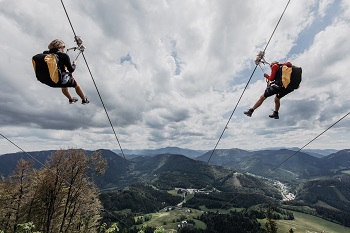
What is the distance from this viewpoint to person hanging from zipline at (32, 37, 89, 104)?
7129 mm

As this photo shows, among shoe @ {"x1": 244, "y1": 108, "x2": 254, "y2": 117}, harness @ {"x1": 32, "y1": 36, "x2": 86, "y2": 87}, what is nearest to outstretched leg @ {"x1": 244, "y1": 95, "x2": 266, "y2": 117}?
shoe @ {"x1": 244, "y1": 108, "x2": 254, "y2": 117}

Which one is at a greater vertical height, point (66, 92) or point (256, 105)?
point (66, 92)

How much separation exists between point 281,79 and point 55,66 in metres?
7.29

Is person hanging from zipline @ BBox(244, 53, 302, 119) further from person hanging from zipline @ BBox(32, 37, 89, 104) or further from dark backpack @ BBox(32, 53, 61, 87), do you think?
dark backpack @ BBox(32, 53, 61, 87)

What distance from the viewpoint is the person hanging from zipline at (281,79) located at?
857 cm

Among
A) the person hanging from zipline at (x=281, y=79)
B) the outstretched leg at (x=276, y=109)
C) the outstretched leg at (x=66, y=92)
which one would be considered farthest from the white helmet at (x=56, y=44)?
the outstretched leg at (x=276, y=109)

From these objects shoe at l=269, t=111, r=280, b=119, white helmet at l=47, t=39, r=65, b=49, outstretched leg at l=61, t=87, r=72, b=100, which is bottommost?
shoe at l=269, t=111, r=280, b=119

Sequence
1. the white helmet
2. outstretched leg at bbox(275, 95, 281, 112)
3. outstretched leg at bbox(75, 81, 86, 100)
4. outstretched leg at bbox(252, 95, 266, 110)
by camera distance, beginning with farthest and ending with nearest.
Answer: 1. outstretched leg at bbox(275, 95, 281, 112)
2. outstretched leg at bbox(252, 95, 266, 110)
3. outstretched leg at bbox(75, 81, 86, 100)
4. the white helmet

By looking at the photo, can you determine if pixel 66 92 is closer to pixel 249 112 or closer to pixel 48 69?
pixel 48 69

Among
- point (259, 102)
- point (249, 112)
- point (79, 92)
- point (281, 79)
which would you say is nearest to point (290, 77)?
point (281, 79)

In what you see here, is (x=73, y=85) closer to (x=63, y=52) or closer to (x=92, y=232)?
(x=63, y=52)

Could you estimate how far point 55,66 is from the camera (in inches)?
288

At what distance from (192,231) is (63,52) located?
174962 millimetres

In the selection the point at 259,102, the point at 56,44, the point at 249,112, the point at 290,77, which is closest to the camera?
the point at 56,44
